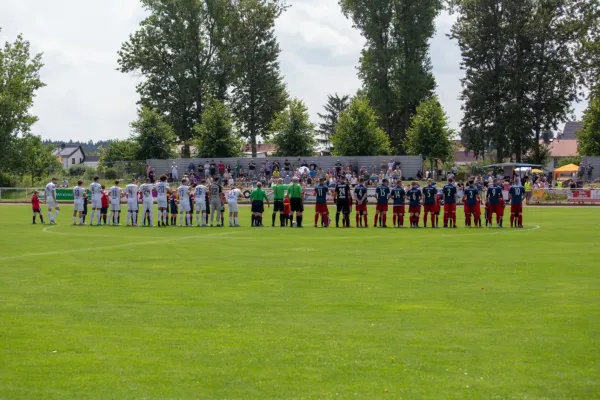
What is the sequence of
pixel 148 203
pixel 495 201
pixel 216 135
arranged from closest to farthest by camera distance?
pixel 495 201, pixel 148 203, pixel 216 135

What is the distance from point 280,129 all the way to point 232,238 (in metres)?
48.3

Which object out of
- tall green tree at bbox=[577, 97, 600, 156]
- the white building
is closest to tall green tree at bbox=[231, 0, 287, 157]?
tall green tree at bbox=[577, 97, 600, 156]

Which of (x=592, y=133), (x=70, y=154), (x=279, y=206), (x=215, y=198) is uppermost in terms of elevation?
(x=70, y=154)

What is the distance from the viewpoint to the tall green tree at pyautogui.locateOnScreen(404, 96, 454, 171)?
74688 mm

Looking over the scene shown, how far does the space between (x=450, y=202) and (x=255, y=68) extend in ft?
176

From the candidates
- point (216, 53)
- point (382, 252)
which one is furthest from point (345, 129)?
point (382, 252)

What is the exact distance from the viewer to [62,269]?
1964 centimetres

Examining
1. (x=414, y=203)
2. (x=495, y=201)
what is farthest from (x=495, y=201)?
(x=414, y=203)

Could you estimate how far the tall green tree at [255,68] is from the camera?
3369 inches

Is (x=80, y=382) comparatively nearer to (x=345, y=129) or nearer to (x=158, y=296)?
(x=158, y=296)

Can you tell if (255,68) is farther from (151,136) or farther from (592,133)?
(592,133)

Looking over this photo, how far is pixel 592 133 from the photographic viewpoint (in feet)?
265

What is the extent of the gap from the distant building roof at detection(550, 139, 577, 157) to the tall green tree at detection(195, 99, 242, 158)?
6991 cm

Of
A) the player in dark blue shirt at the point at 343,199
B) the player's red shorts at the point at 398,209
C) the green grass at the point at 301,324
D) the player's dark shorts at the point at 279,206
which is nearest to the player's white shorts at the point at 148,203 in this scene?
the player's dark shorts at the point at 279,206
